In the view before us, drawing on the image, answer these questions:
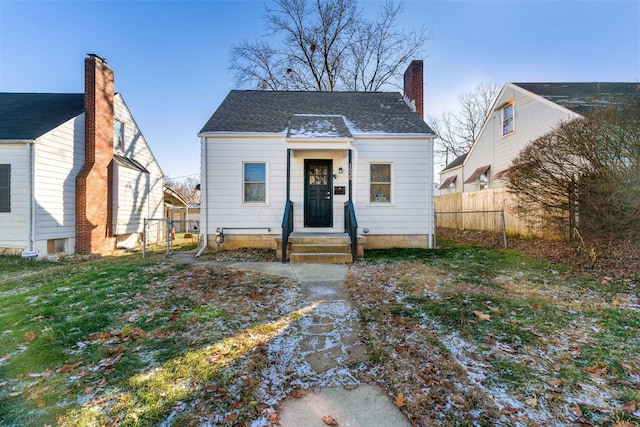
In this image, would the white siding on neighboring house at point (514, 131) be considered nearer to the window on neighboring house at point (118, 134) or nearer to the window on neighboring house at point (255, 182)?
the window on neighboring house at point (255, 182)

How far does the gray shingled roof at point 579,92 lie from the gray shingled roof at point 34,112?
19.1 meters

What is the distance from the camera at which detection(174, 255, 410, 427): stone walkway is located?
7.07ft

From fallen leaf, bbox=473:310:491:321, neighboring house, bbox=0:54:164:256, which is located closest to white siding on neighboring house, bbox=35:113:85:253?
neighboring house, bbox=0:54:164:256

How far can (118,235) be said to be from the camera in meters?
12.5

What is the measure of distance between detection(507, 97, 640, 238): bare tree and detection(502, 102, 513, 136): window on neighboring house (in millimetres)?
7153

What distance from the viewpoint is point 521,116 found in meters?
13.3

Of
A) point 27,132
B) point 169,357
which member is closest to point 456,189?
point 169,357

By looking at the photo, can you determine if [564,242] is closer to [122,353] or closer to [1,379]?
[122,353]

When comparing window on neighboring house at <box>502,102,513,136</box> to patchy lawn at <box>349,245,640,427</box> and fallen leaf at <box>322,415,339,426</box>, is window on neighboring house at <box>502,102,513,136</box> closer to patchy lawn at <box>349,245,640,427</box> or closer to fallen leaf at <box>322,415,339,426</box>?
patchy lawn at <box>349,245,640,427</box>

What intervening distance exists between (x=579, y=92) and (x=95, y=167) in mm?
20635

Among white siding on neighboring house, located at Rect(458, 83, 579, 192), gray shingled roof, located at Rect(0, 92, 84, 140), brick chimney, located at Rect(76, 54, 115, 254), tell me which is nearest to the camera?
gray shingled roof, located at Rect(0, 92, 84, 140)

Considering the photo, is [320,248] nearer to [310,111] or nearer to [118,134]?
[310,111]

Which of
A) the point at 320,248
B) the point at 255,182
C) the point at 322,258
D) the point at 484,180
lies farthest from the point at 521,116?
the point at 255,182

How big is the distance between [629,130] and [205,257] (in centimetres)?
1064
